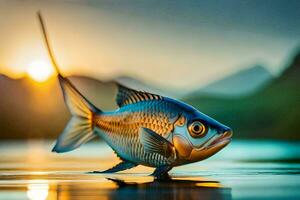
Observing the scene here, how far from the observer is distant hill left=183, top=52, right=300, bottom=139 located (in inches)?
164

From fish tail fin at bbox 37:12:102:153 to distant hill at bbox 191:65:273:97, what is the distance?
1.15 meters

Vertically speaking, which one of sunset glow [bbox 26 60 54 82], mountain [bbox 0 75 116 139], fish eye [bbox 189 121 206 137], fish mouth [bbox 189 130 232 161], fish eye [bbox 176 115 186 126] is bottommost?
fish mouth [bbox 189 130 232 161]

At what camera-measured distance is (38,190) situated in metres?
2.49

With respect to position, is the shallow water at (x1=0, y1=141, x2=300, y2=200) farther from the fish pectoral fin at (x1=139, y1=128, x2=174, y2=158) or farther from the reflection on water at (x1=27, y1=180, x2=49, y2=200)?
the fish pectoral fin at (x1=139, y1=128, x2=174, y2=158)

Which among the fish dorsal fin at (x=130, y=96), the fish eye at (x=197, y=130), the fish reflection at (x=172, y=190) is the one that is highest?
the fish dorsal fin at (x=130, y=96)

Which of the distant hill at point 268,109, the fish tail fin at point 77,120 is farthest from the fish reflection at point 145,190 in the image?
the distant hill at point 268,109

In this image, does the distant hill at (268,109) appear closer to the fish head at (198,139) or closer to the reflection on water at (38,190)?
the fish head at (198,139)

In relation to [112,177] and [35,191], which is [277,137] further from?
[35,191]

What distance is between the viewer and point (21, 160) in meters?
3.84

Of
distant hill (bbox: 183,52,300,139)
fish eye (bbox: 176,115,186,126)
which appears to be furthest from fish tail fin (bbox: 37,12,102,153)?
distant hill (bbox: 183,52,300,139)

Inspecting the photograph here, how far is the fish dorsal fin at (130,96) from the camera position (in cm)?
288

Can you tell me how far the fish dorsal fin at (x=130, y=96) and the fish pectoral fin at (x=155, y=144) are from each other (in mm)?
189

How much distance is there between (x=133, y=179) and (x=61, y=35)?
4.39ft

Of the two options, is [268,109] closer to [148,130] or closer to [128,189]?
[148,130]
